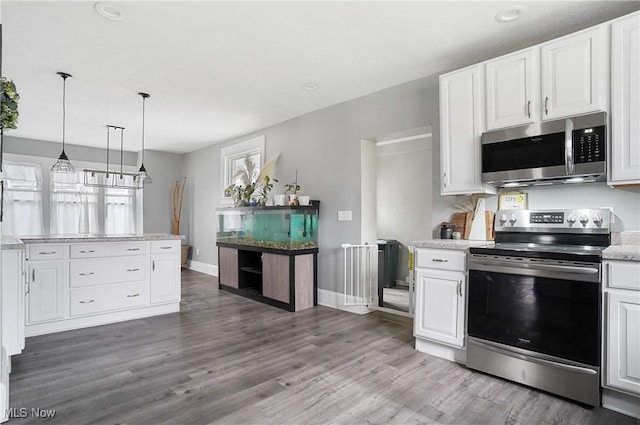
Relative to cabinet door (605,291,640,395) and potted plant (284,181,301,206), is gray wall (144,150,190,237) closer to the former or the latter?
potted plant (284,181,301,206)

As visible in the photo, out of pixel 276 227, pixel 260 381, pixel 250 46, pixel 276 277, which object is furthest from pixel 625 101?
pixel 276 277

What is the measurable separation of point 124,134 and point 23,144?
6.25 feet

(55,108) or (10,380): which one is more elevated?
(55,108)

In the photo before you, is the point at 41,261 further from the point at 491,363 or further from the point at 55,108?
the point at 491,363

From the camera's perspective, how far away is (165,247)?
407 cm

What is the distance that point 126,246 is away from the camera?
3.81 meters

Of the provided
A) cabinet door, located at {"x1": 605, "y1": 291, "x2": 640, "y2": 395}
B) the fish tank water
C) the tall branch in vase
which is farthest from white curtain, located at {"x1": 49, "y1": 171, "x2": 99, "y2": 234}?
cabinet door, located at {"x1": 605, "y1": 291, "x2": 640, "y2": 395}

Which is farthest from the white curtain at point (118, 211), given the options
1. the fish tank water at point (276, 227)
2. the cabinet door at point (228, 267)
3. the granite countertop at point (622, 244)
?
the granite countertop at point (622, 244)

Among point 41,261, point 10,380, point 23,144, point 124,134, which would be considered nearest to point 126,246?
point 41,261

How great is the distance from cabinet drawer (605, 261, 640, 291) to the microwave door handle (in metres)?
0.65

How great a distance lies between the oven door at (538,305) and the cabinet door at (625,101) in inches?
25.2

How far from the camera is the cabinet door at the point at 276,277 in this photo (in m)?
4.23

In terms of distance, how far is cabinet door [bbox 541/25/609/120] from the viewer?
2229 millimetres

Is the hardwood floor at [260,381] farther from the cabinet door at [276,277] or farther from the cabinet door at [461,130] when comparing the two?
the cabinet door at [461,130]
